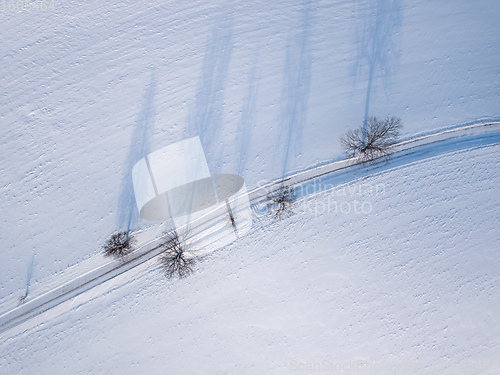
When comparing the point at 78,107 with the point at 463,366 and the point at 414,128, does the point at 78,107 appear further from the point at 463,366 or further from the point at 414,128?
the point at 463,366

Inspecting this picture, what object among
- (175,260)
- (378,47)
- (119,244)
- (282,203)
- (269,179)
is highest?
(378,47)

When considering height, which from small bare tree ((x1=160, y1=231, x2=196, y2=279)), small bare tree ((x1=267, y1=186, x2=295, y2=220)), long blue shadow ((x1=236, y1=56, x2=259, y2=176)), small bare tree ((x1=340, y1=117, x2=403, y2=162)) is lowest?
small bare tree ((x1=160, y1=231, x2=196, y2=279))

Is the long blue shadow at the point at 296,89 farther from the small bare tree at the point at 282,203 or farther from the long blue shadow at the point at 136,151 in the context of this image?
the long blue shadow at the point at 136,151

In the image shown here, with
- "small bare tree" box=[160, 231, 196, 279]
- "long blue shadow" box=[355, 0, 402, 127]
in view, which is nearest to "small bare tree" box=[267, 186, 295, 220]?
"small bare tree" box=[160, 231, 196, 279]

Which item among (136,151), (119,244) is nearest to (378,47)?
(136,151)

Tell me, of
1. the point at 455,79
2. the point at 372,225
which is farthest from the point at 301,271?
the point at 455,79

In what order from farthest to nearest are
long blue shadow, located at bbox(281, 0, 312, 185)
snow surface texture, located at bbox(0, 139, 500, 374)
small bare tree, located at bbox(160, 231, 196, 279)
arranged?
1. long blue shadow, located at bbox(281, 0, 312, 185)
2. snow surface texture, located at bbox(0, 139, 500, 374)
3. small bare tree, located at bbox(160, 231, 196, 279)

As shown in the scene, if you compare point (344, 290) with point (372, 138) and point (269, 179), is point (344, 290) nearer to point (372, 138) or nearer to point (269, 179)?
point (269, 179)

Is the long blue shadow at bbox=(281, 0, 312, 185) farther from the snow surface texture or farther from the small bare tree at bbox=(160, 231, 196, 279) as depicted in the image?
the small bare tree at bbox=(160, 231, 196, 279)

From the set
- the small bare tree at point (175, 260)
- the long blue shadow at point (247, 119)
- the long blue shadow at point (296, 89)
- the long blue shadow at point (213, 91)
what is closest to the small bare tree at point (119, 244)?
the small bare tree at point (175, 260)
